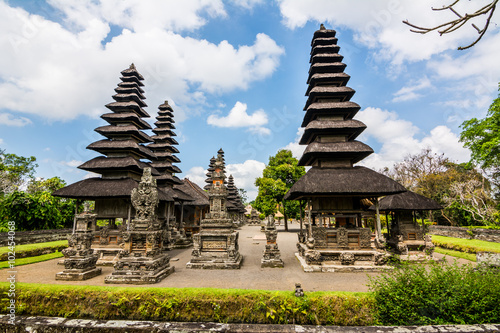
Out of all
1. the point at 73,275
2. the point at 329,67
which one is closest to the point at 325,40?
the point at 329,67

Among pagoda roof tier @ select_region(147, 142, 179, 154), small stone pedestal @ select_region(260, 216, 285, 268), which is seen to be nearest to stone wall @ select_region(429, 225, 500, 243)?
small stone pedestal @ select_region(260, 216, 285, 268)

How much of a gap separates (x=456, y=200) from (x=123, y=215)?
1323 inches

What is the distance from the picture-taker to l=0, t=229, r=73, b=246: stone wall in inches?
621

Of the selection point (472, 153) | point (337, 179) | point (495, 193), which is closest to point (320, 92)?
point (337, 179)

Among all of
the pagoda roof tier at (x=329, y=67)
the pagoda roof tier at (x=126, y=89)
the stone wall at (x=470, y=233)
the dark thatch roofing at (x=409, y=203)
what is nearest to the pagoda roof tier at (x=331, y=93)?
the pagoda roof tier at (x=329, y=67)

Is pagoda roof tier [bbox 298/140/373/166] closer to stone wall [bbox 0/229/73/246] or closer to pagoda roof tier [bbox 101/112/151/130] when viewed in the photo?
pagoda roof tier [bbox 101/112/151/130]

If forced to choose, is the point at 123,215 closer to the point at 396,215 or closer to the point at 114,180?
the point at 114,180

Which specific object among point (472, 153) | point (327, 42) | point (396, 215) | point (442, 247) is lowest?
point (442, 247)

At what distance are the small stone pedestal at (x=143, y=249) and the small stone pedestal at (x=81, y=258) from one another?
4.78ft

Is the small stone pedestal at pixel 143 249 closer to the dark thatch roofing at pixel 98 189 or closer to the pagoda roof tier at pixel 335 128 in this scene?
the dark thatch roofing at pixel 98 189

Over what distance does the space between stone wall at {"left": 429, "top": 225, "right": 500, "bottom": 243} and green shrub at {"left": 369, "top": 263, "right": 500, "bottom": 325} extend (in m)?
20.4

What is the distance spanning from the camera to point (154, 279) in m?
9.19

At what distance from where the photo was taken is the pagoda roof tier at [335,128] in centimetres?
1331

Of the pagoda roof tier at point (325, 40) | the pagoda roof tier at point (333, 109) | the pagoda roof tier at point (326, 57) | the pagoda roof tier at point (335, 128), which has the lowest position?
the pagoda roof tier at point (335, 128)
